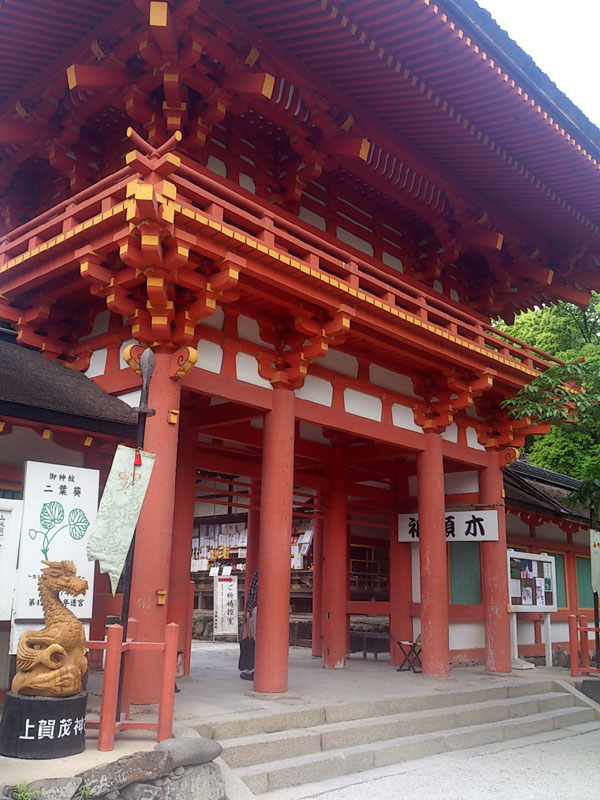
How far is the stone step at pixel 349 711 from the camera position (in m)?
6.09

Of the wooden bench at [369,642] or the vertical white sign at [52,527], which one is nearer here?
the vertical white sign at [52,527]

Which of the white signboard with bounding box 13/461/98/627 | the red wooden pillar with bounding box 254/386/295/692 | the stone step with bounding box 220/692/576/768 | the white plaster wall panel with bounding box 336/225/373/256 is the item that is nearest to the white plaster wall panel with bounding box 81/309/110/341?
the red wooden pillar with bounding box 254/386/295/692

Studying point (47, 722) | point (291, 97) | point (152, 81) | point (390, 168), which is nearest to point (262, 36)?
point (291, 97)

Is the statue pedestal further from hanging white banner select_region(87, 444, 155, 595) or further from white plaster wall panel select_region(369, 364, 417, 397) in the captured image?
white plaster wall panel select_region(369, 364, 417, 397)

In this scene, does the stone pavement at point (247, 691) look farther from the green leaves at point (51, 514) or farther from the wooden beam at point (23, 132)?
the wooden beam at point (23, 132)

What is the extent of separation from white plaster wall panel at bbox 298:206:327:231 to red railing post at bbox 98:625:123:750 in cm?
618

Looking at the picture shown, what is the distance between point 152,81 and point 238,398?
3.58 metres

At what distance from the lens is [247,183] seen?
28.3ft

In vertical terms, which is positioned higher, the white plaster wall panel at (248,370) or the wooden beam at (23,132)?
the wooden beam at (23,132)

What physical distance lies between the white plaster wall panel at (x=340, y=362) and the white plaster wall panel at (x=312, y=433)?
6.35 feet

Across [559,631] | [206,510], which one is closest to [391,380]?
[559,631]

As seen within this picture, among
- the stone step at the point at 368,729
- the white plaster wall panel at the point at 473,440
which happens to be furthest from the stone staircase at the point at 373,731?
the white plaster wall panel at the point at 473,440

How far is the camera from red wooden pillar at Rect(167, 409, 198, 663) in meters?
8.79

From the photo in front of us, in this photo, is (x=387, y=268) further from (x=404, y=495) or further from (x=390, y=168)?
(x=404, y=495)
